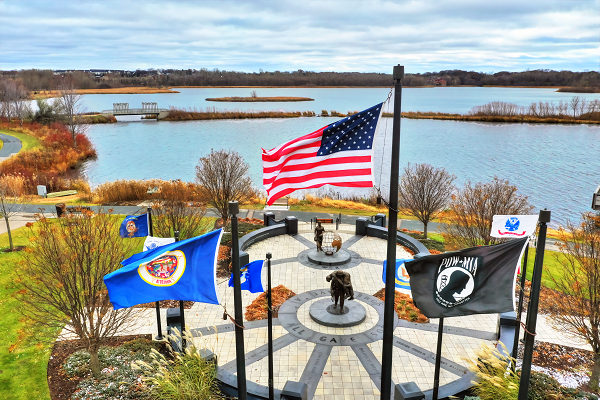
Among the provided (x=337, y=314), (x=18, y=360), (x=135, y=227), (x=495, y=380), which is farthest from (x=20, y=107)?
(x=495, y=380)

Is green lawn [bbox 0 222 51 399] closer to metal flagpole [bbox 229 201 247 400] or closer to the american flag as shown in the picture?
metal flagpole [bbox 229 201 247 400]

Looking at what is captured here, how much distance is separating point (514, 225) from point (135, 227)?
12.6m

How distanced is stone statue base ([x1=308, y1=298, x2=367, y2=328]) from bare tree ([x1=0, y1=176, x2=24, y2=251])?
1782cm

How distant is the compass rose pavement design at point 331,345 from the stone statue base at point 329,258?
1696mm

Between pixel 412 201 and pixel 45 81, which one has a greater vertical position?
pixel 45 81

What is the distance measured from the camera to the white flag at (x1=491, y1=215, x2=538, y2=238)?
1072 cm

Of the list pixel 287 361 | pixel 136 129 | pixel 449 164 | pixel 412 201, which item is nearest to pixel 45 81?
pixel 136 129

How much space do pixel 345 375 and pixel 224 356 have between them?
3.94 m

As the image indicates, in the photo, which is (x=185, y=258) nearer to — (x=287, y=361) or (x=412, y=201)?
(x=287, y=361)

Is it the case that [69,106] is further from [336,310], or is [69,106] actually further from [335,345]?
[335,345]

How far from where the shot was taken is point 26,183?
41312 mm

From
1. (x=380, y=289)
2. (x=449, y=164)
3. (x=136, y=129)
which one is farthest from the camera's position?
(x=136, y=129)

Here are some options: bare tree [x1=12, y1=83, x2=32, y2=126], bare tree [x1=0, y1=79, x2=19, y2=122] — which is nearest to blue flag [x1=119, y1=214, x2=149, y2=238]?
bare tree [x1=12, y1=83, x2=32, y2=126]

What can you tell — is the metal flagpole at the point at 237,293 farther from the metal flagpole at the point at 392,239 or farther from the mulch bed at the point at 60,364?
the mulch bed at the point at 60,364
